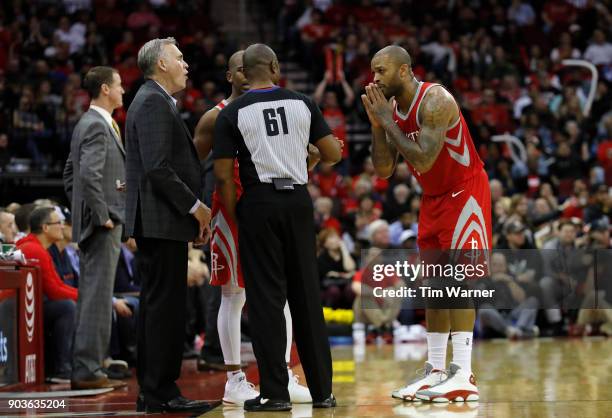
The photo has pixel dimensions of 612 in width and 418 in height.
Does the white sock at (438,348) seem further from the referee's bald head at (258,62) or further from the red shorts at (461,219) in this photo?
the referee's bald head at (258,62)

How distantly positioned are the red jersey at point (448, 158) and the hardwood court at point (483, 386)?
127 cm

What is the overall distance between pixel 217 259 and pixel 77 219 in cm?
133

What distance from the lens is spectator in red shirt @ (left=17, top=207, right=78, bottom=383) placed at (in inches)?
314

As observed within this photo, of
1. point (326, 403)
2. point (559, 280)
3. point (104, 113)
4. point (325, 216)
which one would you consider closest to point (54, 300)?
point (104, 113)

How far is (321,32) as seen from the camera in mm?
19531

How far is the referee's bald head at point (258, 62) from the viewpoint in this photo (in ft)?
18.8

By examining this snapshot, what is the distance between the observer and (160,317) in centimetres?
577

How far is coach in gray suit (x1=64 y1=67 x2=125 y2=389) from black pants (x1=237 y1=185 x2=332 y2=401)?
1.62 metres

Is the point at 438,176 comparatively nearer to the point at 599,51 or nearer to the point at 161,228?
the point at 161,228

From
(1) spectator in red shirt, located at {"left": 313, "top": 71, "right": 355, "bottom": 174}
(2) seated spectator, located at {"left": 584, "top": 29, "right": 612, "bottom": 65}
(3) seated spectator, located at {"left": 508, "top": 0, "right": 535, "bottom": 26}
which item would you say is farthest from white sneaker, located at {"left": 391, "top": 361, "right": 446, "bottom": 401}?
(3) seated spectator, located at {"left": 508, "top": 0, "right": 535, "bottom": 26}

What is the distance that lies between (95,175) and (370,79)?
10954mm

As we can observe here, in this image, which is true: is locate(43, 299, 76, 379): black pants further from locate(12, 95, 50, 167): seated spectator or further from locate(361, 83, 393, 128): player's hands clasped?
locate(12, 95, 50, 167): seated spectator

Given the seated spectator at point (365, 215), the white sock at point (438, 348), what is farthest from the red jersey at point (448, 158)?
the seated spectator at point (365, 215)

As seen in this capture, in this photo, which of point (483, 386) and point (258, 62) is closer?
point (258, 62)
